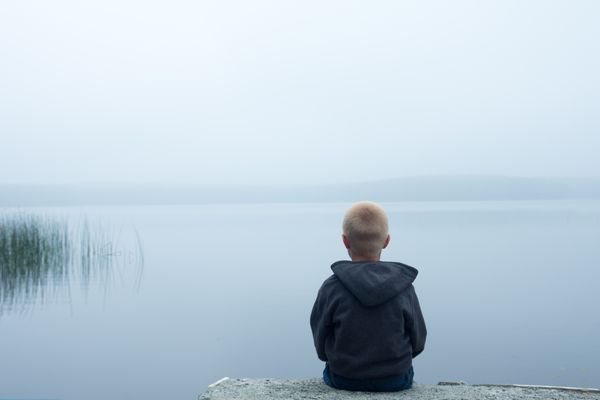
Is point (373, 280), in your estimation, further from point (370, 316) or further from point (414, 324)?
point (414, 324)

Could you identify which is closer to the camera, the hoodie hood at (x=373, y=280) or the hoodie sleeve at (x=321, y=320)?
the hoodie hood at (x=373, y=280)

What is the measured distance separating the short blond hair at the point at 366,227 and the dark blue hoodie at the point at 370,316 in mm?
73

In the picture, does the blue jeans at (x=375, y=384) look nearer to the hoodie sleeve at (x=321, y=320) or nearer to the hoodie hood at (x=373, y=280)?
the hoodie sleeve at (x=321, y=320)

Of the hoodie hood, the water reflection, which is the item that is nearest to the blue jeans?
the hoodie hood

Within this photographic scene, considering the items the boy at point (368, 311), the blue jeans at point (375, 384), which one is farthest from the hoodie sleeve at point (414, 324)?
the blue jeans at point (375, 384)

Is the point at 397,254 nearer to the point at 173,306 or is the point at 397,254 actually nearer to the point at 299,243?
the point at 299,243

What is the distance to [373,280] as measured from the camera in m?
2.90

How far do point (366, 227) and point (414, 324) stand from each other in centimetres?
47

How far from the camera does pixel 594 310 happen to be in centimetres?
1021

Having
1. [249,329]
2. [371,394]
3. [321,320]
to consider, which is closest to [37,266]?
[249,329]

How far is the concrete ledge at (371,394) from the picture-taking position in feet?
9.97

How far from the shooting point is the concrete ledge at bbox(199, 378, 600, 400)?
304 cm

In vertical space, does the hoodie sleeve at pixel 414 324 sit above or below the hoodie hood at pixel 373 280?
below

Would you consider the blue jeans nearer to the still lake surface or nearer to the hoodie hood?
the hoodie hood
